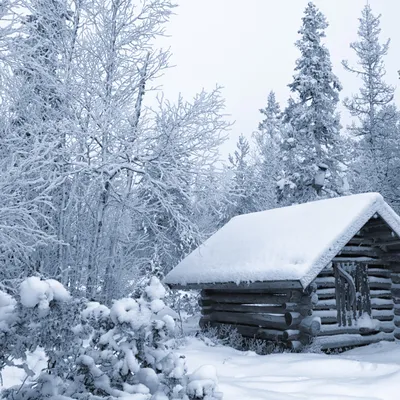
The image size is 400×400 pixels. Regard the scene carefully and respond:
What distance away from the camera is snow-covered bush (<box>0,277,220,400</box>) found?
3650mm

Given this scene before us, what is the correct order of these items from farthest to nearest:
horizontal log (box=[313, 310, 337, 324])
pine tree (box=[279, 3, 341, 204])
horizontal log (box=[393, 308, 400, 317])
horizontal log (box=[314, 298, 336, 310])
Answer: pine tree (box=[279, 3, 341, 204])
horizontal log (box=[393, 308, 400, 317])
horizontal log (box=[314, 298, 336, 310])
horizontal log (box=[313, 310, 337, 324])

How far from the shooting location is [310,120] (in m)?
23.1

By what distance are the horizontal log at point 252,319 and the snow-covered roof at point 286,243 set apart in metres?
1.27

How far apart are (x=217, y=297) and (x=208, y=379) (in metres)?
9.44

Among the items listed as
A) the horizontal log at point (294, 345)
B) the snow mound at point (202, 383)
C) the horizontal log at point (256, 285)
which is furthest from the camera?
the horizontal log at point (294, 345)

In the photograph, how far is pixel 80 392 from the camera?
4.21 meters

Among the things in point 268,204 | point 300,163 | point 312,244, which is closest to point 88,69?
point 312,244

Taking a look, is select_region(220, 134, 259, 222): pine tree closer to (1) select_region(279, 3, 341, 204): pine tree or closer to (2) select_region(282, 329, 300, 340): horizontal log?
(1) select_region(279, 3, 341, 204): pine tree

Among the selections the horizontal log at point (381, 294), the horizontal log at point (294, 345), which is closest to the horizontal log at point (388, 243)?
the horizontal log at point (381, 294)

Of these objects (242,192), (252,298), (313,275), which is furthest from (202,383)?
(242,192)

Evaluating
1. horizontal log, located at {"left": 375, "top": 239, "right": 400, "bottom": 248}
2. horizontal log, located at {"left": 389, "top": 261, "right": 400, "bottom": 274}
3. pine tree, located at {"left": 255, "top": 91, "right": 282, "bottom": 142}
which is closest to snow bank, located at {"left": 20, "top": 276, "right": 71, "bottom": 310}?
horizontal log, located at {"left": 375, "top": 239, "right": 400, "bottom": 248}

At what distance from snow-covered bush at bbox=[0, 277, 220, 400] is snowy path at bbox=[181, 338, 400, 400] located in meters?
1.54

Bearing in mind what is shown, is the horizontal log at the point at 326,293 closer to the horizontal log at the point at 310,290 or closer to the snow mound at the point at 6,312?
the horizontal log at the point at 310,290

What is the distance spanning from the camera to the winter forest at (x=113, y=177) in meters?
4.12
